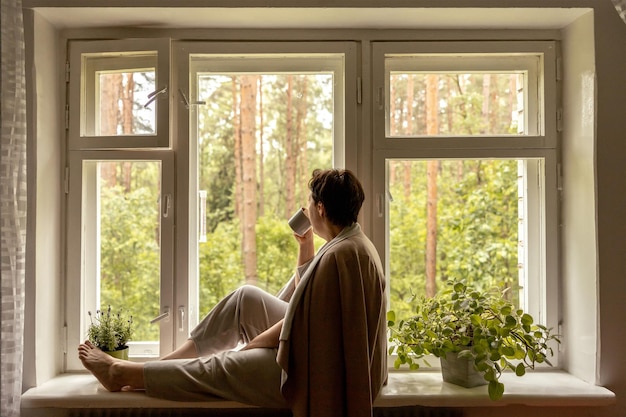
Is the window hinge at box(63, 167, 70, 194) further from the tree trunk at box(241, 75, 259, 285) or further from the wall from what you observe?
the tree trunk at box(241, 75, 259, 285)

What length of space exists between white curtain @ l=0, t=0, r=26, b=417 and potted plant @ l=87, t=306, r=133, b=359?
254 mm

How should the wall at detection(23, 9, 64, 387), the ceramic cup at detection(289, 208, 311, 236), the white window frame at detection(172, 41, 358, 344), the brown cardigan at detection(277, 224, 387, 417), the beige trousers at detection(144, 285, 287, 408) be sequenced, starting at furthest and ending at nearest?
the white window frame at detection(172, 41, 358, 344)
the ceramic cup at detection(289, 208, 311, 236)
the wall at detection(23, 9, 64, 387)
the beige trousers at detection(144, 285, 287, 408)
the brown cardigan at detection(277, 224, 387, 417)

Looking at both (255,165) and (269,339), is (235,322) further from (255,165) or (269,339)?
(255,165)

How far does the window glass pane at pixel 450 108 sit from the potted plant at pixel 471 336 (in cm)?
60

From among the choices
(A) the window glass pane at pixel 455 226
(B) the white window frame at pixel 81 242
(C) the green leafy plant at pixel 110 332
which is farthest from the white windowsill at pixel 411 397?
(A) the window glass pane at pixel 455 226

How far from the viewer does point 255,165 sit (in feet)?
7.09

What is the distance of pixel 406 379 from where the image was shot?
198cm

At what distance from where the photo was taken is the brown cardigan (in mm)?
1632

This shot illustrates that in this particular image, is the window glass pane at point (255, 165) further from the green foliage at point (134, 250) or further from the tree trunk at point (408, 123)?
the tree trunk at point (408, 123)

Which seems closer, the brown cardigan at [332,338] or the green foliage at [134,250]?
the brown cardigan at [332,338]

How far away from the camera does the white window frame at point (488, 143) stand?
2.08m

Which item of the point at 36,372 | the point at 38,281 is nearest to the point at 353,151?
the point at 38,281

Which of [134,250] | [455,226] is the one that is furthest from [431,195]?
[134,250]

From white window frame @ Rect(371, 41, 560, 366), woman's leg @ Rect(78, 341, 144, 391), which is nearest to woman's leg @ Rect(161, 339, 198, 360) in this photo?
woman's leg @ Rect(78, 341, 144, 391)
